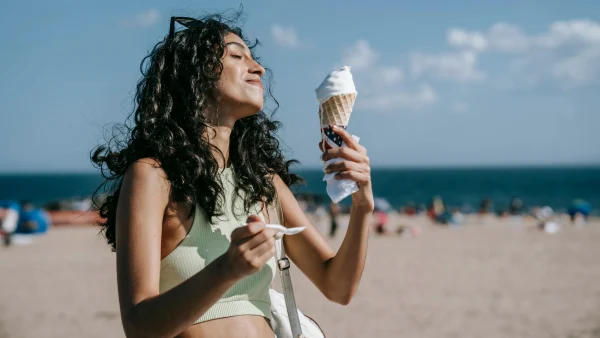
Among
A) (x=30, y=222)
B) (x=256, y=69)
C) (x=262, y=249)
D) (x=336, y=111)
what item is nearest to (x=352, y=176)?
(x=336, y=111)

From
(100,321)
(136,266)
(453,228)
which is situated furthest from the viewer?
(453,228)

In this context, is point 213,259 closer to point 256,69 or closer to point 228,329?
point 228,329

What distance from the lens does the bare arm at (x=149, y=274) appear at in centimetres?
180

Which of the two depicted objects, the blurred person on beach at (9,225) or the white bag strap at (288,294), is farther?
the blurred person on beach at (9,225)

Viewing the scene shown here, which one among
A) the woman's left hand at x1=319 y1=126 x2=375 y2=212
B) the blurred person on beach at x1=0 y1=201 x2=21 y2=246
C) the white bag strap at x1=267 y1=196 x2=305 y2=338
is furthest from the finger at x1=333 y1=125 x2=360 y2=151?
the blurred person on beach at x1=0 y1=201 x2=21 y2=246

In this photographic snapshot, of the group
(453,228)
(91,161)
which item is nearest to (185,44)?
(91,161)

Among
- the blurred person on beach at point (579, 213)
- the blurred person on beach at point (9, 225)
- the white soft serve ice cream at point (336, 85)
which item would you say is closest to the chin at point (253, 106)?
the white soft serve ice cream at point (336, 85)

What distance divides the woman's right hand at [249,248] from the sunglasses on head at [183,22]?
48.0 inches

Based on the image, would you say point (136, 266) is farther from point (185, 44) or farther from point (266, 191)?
point (185, 44)

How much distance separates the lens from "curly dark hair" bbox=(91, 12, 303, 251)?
7.41 feet

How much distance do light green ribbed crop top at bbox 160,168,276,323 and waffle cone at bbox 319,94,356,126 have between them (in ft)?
1.54

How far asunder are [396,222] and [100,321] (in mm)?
21893

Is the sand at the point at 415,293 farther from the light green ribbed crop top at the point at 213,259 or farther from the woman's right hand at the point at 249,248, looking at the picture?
the woman's right hand at the point at 249,248

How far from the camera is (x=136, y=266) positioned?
1951 mm
